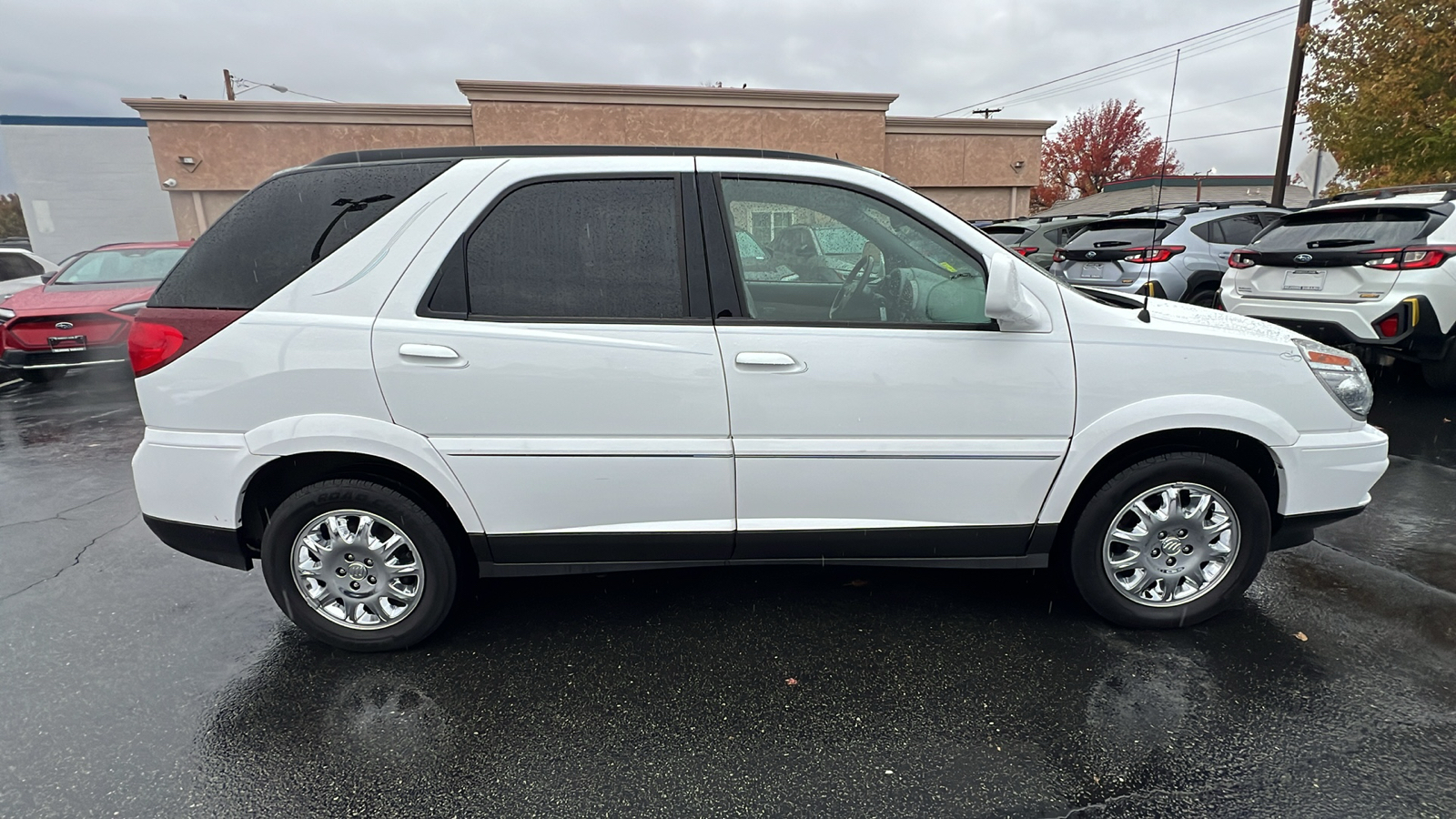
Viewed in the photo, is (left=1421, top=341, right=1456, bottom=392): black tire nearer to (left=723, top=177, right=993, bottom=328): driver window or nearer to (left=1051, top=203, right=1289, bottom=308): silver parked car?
(left=1051, top=203, right=1289, bottom=308): silver parked car

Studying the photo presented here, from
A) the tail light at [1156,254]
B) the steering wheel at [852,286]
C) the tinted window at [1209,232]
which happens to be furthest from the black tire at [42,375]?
the tinted window at [1209,232]

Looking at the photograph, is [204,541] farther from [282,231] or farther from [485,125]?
[485,125]

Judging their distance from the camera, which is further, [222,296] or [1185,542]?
[1185,542]

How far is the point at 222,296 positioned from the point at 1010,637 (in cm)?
325

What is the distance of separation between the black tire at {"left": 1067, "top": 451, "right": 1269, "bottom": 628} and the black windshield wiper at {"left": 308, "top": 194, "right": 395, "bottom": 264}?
291cm

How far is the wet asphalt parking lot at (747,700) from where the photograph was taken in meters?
2.24

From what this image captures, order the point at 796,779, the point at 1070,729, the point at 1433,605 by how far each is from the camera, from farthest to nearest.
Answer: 1. the point at 1433,605
2. the point at 1070,729
3. the point at 796,779

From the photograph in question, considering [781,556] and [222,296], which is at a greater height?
[222,296]

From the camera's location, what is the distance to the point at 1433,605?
3223 mm

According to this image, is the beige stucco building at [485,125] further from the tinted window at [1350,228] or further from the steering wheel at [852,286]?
the steering wheel at [852,286]

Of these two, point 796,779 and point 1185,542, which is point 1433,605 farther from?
point 796,779

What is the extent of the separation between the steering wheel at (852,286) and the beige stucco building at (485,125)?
50.1 ft

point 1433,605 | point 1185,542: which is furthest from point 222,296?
point 1433,605

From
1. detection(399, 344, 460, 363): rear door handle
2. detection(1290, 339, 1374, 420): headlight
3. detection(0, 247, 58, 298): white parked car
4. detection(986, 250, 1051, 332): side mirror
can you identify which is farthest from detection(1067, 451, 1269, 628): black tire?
detection(0, 247, 58, 298): white parked car
